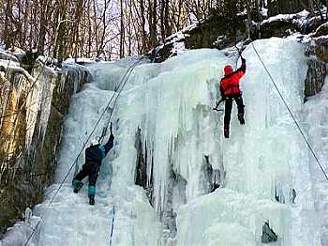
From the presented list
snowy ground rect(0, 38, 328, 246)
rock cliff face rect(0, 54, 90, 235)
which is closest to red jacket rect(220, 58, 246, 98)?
snowy ground rect(0, 38, 328, 246)

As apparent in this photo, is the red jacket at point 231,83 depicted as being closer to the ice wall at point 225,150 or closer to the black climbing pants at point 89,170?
the ice wall at point 225,150

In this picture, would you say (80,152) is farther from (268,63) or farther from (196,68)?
(268,63)

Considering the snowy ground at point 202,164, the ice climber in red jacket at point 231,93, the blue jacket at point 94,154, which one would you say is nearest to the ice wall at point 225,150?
the snowy ground at point 202,164

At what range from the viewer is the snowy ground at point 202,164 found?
6.61 m

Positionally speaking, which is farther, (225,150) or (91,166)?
(91,166)

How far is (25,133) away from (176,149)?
197cm

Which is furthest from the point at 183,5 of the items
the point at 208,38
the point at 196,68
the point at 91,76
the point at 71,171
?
the point at 71,171

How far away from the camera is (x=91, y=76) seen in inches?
374

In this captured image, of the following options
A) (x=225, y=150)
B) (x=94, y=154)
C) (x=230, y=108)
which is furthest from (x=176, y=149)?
(x=94, y=154)

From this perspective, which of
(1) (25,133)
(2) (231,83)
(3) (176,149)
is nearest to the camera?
(2) (231,83)

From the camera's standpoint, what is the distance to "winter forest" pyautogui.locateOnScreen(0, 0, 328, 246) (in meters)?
6.72

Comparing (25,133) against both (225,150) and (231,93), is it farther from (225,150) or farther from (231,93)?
(231,93)

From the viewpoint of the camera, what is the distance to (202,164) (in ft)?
24.1

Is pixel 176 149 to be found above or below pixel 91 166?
above
